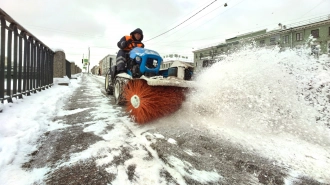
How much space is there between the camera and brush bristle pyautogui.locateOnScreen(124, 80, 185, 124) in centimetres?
339

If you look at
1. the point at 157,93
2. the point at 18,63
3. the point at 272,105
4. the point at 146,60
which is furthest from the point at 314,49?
the point at 18,63

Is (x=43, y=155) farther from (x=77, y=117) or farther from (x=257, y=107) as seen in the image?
(x=257, y=107)

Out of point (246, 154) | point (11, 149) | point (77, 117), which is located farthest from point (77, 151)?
point (246, 154)

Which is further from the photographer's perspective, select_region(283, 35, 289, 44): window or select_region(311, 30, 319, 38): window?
select_region(283, 35, 289, 44): window

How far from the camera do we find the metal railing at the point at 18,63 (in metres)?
3.75

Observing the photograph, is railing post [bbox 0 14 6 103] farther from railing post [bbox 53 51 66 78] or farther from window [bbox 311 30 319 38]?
window [bbox 311 30 319 38]

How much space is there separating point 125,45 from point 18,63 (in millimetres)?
2763

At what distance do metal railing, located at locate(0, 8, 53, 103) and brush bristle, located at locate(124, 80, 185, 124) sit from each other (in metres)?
2.72

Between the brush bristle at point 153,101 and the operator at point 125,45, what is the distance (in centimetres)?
172

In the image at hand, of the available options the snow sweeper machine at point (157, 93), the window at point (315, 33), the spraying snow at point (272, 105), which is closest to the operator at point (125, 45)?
the snow sweeper machine at point (157, 93)

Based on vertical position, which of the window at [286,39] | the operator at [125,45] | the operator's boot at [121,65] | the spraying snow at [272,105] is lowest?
the spraying snow at [272,105]

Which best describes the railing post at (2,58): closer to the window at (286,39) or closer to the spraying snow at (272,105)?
the spraying snow at (272,105)

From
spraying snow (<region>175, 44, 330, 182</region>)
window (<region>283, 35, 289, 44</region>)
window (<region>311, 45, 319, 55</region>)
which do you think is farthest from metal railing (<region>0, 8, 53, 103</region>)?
window (<region>283, 35, 289, 44</region>)

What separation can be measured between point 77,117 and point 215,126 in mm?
2802
